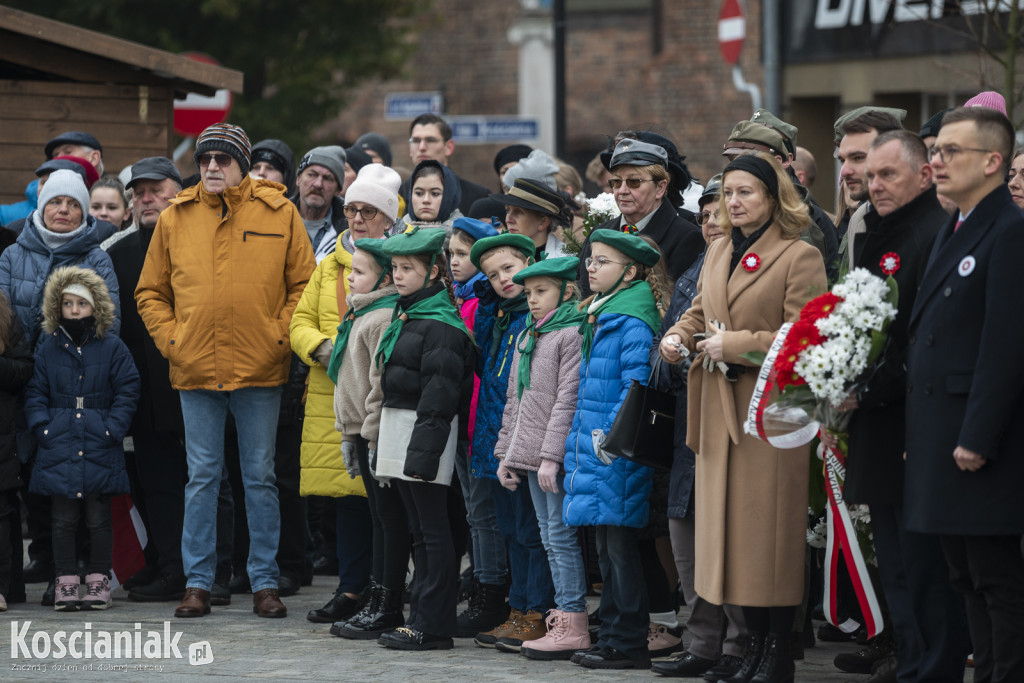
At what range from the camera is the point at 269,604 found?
843 cm

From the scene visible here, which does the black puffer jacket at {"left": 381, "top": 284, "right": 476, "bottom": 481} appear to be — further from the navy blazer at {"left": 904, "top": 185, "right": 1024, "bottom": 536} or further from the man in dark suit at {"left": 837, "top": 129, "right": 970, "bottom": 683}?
the navy blazer at {"left": 904, "top": 185, "right": 1024, "bottom": 536}

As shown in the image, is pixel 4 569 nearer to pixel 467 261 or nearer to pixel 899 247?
pixel 467 261

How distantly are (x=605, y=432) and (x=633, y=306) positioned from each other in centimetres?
62

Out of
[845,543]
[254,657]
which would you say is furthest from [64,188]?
[845,543]

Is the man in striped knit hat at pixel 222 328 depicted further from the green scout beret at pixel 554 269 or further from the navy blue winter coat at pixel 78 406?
the green scout beret at pixel 554 269

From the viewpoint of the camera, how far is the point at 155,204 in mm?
9383

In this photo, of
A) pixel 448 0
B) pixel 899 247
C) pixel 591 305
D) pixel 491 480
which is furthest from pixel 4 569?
pixel 448 0

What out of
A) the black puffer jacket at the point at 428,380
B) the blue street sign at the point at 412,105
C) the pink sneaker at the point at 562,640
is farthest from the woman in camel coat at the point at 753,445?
the blue street sign at the point at 412,105

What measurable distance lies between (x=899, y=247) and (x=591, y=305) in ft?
5.33

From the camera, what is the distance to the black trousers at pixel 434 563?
754 cm

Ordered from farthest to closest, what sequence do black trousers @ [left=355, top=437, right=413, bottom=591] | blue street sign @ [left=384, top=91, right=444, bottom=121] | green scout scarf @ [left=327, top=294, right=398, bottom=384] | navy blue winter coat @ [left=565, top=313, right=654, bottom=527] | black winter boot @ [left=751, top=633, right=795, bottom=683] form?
blue street sign @ [left=384, top=91, right=444, bottom=121], green scout scarf @ [left=327, top=294, right=398, bottom=384], black trousers @ [left=355, top=437, right=413, bottom=591], navy blue winter coat @ [left=565, top=313, right=654, bottom=527], black winter boot @ [left=751, top=633, right=795, bottom=683]

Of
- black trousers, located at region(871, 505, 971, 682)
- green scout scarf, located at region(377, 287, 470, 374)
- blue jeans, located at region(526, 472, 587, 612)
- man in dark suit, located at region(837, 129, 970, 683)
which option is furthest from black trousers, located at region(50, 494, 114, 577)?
black trousers, located at region(871, 505, 971, 682)

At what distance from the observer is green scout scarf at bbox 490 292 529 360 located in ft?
25.4

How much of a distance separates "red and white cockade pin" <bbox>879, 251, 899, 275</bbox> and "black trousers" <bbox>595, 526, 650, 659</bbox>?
176 centimetres
